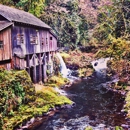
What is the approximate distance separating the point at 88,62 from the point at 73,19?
46.8ft

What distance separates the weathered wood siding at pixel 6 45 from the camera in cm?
2450

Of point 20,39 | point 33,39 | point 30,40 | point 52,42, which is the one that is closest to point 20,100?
point 20,39

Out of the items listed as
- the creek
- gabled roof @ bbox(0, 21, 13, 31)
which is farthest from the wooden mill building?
the creek

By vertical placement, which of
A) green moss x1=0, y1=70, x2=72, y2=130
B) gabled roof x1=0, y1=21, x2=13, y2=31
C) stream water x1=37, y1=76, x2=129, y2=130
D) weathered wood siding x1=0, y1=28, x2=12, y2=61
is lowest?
stream water x1=37, y1=76, x2=129, y2=130

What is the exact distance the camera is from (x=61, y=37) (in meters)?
Result: 55.3

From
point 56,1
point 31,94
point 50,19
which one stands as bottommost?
point 31,94

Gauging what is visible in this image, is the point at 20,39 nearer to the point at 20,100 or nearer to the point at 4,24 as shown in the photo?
the point at 4,24

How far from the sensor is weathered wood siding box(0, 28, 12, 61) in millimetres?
24500

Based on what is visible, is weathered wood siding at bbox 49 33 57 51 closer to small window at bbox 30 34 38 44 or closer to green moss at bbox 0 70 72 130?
small window at bbox 30 34 38 44

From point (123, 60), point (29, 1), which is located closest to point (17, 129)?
point (123, 60)

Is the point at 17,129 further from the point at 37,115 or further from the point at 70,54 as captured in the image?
the point at 70,54

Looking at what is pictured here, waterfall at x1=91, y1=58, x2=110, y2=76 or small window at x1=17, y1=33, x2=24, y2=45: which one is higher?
small window at x1=17, y1=33, x2=24, y2=45

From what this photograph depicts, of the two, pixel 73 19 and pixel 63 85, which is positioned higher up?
pixel 73 19

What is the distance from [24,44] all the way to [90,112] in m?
11.7
